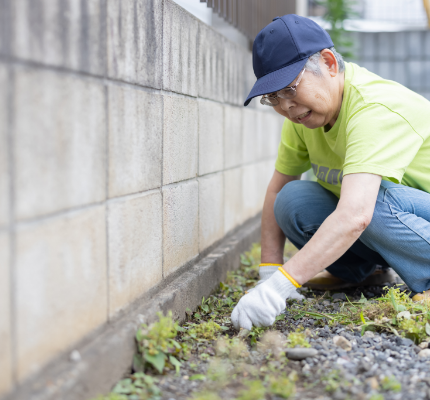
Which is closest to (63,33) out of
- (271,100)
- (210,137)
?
(271,100)

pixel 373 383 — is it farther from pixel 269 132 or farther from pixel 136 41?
pixel 269 132

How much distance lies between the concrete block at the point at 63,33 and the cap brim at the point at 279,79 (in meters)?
0.66

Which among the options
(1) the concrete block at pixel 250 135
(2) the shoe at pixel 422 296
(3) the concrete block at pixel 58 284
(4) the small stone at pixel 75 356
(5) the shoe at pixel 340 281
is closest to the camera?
(3) the concrete block at pixel 58 284

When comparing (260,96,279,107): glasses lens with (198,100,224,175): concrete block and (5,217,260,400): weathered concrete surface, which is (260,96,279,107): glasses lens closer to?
(198,100,224,175): concrete block

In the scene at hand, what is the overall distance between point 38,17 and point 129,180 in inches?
24.1

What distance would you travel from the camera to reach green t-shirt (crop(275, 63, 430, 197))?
1.74m

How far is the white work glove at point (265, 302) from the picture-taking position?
173 centimetres

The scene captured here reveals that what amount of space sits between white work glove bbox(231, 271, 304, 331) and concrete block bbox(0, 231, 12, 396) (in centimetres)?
91

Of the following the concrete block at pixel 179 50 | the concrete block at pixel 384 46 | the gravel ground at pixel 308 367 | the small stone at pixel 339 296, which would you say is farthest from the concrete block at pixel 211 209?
the concrete block at pixel 384 46

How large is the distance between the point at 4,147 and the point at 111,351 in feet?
2.21

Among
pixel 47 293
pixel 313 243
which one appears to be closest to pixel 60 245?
pixel 47 293

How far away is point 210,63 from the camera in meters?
2.54

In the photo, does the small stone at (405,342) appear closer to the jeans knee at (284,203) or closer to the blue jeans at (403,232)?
the blue jeans at (403,232)

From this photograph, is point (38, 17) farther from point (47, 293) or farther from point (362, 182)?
point (362, 182)
